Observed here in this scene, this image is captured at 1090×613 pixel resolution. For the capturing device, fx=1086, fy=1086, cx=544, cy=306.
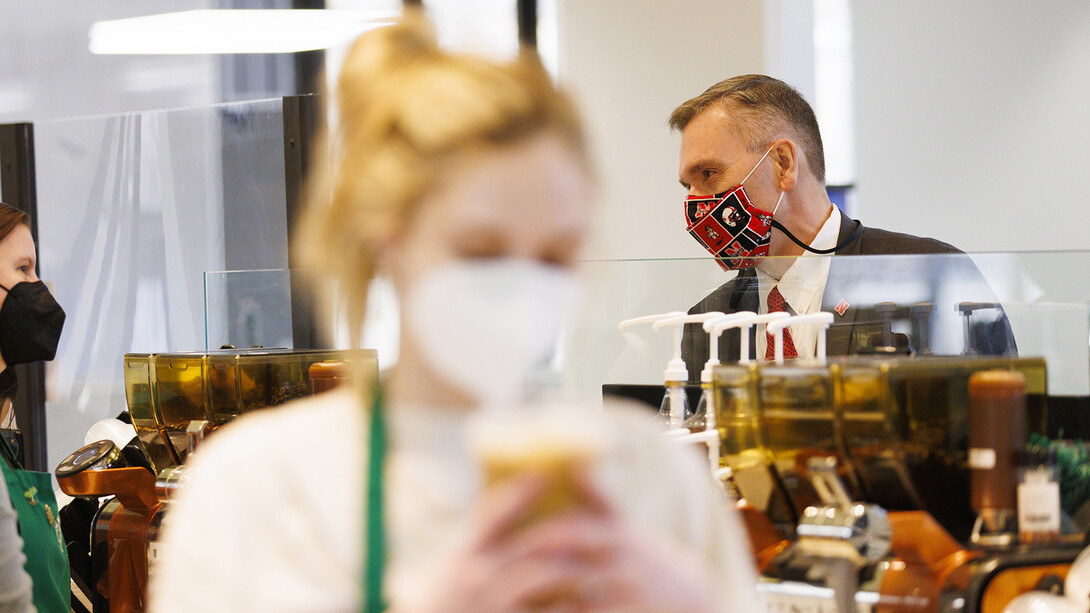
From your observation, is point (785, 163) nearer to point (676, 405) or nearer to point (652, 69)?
point (676, 405)

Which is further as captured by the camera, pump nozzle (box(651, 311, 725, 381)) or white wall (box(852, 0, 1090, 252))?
white wall (box(852, 0, 1090, 252))

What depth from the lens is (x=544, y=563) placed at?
1.39ft

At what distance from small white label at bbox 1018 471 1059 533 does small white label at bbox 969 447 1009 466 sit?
0.10 ft

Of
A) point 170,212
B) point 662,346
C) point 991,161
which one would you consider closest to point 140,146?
point 170,212

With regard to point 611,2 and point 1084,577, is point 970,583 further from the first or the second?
point 611,2

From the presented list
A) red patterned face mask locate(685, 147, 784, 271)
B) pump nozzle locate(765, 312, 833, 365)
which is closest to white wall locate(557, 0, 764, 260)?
red patterned face mask locate(685, 147, 784, 271)

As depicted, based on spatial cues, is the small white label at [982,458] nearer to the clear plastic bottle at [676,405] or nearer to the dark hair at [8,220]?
the clear plastic bottle at [676,405]

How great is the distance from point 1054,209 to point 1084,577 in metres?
3.65

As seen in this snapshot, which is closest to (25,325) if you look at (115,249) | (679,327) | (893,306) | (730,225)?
(115,249)

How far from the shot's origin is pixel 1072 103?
4062 mm

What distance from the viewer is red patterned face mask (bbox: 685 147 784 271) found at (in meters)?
1.96

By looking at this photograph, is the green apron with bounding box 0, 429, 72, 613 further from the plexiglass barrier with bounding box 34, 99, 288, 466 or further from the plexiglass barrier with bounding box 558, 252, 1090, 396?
the plexiglass barrier with bounding box 34, 99, 288, 466

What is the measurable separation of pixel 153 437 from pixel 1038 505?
121 centimetres

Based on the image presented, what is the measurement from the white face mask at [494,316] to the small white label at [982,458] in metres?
0.55
